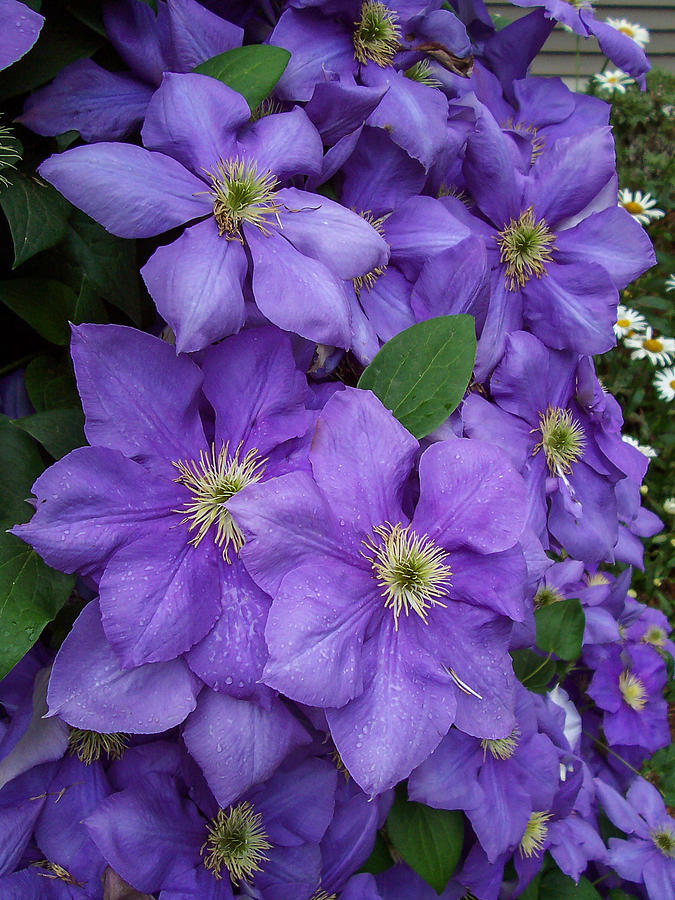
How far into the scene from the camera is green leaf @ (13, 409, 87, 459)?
22.8 inches

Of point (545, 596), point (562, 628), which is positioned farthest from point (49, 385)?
point (545, 596)

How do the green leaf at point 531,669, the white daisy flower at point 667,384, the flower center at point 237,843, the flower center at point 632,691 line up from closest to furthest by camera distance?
the flower center at point 237,843
the green leaf at point 531,669
the flower center at point 632,691
the white daisy flower at point 667,384

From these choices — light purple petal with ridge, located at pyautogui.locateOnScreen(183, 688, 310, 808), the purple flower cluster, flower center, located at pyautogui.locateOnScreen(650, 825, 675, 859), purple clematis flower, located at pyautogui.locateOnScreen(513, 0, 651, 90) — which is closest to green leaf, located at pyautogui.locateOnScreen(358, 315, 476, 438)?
the purple flower cluster

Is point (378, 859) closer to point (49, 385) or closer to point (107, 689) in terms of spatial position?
point (107, 689)

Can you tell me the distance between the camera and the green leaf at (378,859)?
0.84 meters

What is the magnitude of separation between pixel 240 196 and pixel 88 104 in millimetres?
160

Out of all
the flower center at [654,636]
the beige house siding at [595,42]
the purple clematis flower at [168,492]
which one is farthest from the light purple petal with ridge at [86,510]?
the beige house siding at [595,42]

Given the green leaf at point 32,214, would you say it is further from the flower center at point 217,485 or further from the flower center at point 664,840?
the flower center at point 664,840

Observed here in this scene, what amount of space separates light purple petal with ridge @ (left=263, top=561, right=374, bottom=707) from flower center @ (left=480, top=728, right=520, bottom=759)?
1.36ft

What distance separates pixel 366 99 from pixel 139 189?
0.20 metres

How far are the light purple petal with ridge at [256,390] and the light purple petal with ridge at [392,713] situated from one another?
174 millimetres

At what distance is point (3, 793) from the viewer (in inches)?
25.3

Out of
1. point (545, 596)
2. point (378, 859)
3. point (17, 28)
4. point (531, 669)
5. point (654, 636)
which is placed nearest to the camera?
point (17, 28)

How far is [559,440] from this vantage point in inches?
31.3
